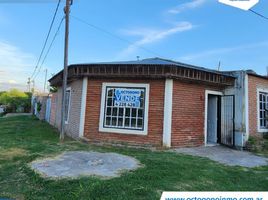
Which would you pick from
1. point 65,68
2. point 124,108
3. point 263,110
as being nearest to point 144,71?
point 124,108

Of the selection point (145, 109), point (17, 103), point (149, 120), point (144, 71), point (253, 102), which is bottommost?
point (149, 120)

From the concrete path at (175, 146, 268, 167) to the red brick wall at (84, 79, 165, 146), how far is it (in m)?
1.15

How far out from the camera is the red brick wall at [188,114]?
1120cm

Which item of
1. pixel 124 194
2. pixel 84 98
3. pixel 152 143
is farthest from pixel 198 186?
pixel 84 98

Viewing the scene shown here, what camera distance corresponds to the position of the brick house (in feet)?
36.2

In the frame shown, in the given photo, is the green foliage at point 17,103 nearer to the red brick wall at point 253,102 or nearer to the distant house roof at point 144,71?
the distant house roof at point 144,71

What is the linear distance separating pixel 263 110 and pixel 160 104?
5.57 meters

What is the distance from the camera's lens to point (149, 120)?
36.4 feet

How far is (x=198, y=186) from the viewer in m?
5.88

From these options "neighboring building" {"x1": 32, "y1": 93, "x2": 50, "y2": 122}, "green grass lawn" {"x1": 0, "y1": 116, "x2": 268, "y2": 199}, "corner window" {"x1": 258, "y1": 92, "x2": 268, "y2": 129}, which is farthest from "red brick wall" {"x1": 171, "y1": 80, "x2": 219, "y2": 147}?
"neighboring building" {"x1": 32, "y1": 93, "x2": 50, "y2": 122}

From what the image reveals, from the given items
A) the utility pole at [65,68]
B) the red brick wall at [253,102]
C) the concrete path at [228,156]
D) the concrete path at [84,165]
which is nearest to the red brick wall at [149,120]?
the utility pole at [65,68]

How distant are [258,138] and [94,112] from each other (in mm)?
7284

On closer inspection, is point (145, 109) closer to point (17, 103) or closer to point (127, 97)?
point (127, 97)

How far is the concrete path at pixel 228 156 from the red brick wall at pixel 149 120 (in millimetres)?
1151
